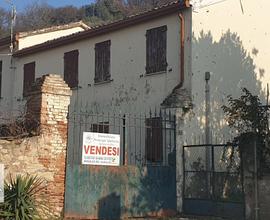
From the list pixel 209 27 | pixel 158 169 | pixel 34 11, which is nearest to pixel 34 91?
pixel 158 169

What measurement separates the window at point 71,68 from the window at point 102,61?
139cm

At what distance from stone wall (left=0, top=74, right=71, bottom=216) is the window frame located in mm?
5801

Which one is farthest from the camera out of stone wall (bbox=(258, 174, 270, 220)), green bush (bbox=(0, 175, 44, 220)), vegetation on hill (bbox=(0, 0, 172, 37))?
vegetation on hill (bbox=(0, 0, 172, 37))

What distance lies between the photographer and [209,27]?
18.9m

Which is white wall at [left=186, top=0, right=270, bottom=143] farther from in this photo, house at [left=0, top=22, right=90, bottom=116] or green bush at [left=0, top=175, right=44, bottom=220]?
house at [left=0, top=22, right=90, bottom=116]

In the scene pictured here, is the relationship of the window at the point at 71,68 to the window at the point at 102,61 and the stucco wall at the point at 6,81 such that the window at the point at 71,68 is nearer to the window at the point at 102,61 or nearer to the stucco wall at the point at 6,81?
the window at the point at 102,61

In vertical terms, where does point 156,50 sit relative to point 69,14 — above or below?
below

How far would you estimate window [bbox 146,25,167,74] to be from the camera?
19.1 m

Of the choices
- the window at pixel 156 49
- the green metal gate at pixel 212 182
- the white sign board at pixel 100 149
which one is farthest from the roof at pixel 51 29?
the white sign board at pixel 100 149

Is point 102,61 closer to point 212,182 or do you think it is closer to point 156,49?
point 156,49

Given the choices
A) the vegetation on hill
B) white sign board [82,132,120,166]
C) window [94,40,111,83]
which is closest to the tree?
white sign board [82,132,120,166]

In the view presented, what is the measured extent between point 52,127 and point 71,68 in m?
9.84

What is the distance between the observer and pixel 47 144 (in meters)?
13.6

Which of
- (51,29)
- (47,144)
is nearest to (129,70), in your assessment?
(47,144)
